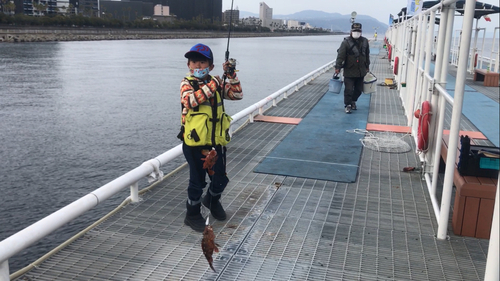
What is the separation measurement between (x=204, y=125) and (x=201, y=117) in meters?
0.07

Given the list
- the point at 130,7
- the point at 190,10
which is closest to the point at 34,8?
the point at 130,7

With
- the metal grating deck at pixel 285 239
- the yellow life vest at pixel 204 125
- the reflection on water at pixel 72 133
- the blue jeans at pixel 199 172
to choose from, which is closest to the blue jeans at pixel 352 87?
the reflection on water at pixel 72 133

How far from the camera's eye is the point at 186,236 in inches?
173

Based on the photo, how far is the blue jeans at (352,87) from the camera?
33.7ft

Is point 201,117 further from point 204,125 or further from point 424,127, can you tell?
point 424,127

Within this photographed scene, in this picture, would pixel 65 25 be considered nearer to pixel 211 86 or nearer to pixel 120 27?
pixel 120 27

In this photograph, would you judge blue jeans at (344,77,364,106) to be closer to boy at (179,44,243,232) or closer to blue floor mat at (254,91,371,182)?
blue floor mat at (254,91,371,182)

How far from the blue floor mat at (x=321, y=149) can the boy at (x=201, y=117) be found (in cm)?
205

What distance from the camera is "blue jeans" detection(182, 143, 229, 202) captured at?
427 cm

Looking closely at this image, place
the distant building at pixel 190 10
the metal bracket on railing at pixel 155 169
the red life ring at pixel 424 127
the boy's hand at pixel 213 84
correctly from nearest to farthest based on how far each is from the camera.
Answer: the boy's hand at pixel 213 84
the metal bracket on railing at pixel 155 169
the red life ring at pixel 424 127
the distant building at pixel 190 10

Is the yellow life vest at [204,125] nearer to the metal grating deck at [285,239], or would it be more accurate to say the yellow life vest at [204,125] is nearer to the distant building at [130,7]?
the metal grating deck at [285,239]

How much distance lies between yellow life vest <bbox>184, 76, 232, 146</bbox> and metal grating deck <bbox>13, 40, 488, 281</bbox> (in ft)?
2.98

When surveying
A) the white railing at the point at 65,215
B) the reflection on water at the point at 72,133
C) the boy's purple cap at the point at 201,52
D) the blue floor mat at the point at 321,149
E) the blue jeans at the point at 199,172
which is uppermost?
the boy's purple cap at the point at 201,52

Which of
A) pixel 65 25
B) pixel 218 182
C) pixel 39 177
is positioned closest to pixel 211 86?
pixel 218 182
